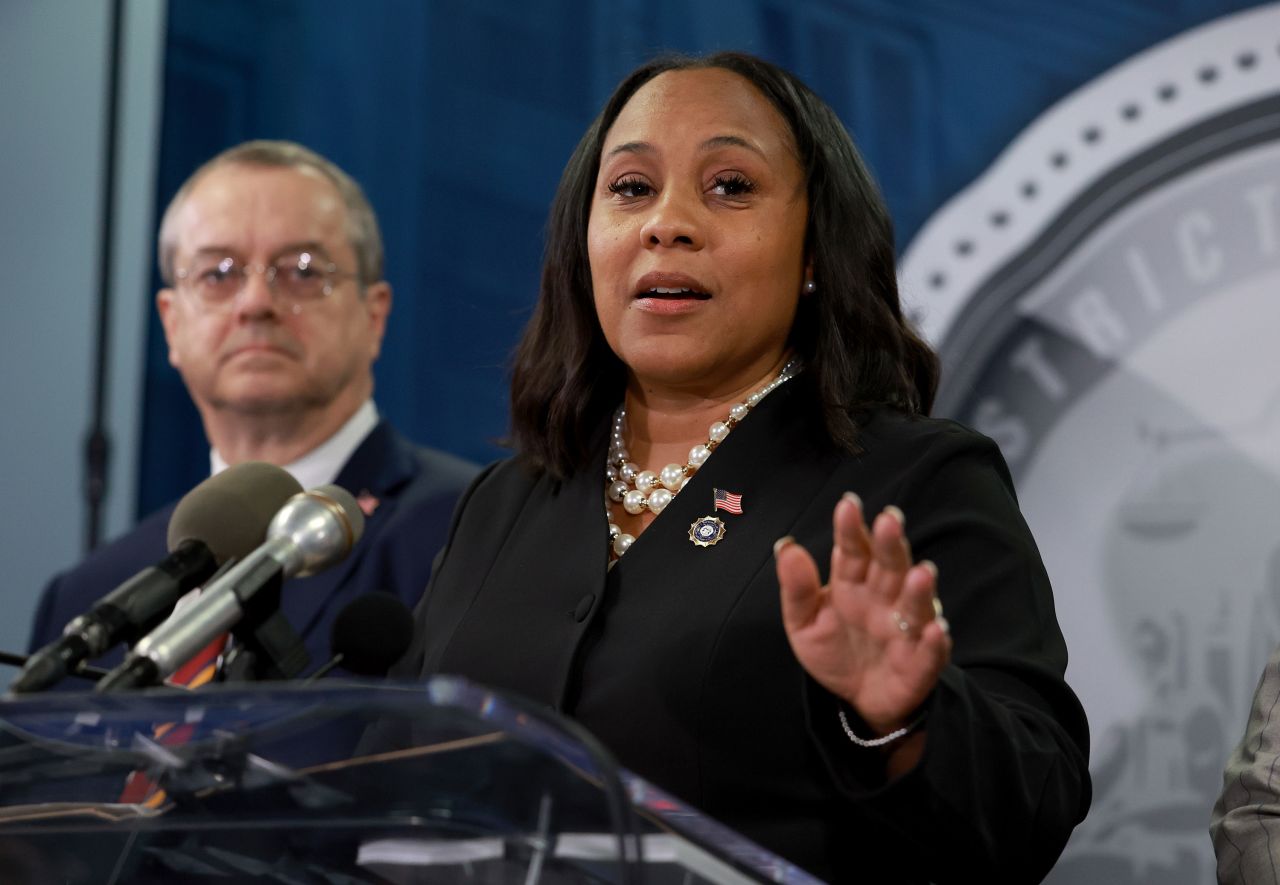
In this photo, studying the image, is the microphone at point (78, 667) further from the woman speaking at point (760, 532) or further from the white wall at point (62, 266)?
the white wall at point (62, 266)

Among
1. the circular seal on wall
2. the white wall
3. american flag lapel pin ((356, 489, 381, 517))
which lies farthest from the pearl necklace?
the white wall

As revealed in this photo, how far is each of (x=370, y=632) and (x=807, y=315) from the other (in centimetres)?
81

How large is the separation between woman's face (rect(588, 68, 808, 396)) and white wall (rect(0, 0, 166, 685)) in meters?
2.32

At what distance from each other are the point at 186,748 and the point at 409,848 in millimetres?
171

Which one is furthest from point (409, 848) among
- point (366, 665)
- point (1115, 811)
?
point (1115, 811)

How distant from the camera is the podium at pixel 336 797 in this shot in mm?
1056

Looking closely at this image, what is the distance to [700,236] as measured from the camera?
2.07 metres

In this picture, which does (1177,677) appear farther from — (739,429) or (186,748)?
(186,748)

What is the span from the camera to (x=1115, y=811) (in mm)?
2902

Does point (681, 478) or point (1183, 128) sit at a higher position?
point (1183, 128)

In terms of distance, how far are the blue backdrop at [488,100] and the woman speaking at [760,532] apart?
1117 mm

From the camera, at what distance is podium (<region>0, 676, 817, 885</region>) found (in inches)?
41.6

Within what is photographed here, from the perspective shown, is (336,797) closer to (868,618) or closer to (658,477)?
(868,618)

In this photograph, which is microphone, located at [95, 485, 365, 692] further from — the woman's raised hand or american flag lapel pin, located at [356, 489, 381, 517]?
american flag lapel pin, located at [356, 489, 381, 517]
